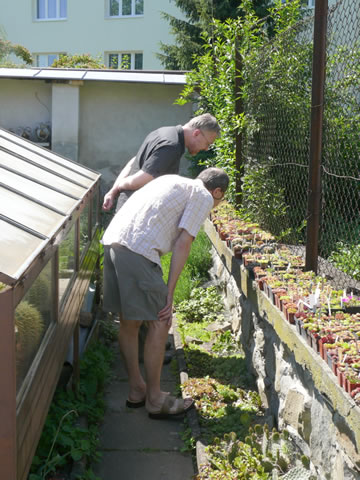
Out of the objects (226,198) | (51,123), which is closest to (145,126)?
(51,123)

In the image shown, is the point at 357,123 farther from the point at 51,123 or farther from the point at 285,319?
the point at 51,123

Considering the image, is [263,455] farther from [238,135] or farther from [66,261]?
[238,135]

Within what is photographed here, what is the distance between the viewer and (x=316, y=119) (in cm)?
372

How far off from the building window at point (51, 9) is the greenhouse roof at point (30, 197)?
58.7ft

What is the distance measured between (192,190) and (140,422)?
1.59 meters

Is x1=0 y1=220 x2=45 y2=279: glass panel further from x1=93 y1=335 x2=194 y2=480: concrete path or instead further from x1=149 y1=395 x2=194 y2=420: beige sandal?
x1=149 y1=395 x2=194 y2=420: beige sandal

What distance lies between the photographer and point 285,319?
130 inches

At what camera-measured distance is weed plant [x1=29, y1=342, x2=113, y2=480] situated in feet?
10.2

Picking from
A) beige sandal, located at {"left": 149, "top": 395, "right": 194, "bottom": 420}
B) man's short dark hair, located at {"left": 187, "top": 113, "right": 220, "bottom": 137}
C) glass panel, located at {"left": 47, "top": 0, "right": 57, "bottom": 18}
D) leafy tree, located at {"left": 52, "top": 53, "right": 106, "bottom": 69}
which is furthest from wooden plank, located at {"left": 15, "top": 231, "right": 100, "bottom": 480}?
glass panel, located at {"left": 47, "top": 0, "right": 57, "bottom": 18}

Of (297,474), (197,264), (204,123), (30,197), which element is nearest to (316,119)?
(204,123)

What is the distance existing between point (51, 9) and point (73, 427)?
71.6 ft

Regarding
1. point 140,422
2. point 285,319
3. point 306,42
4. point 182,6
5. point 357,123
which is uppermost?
point 182,6

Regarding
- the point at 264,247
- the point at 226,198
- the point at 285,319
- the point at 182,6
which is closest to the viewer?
the point at 285,319

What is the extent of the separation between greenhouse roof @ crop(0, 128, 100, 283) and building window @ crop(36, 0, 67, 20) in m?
17.9
